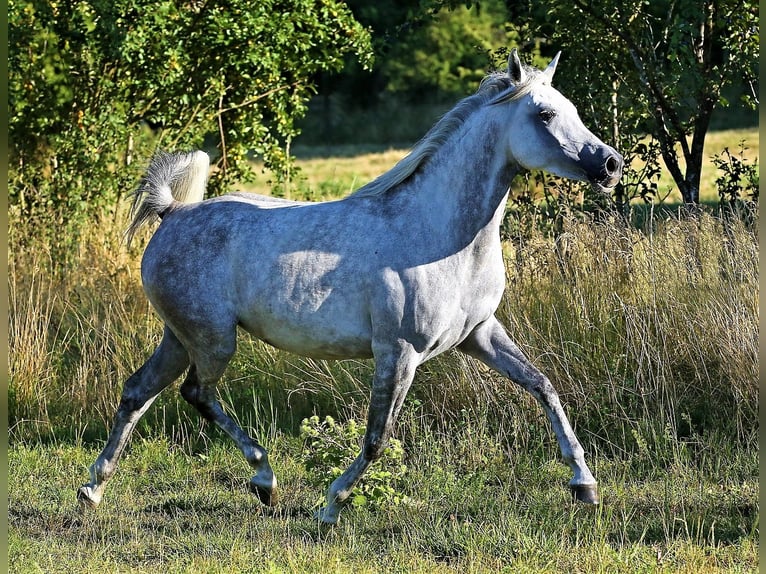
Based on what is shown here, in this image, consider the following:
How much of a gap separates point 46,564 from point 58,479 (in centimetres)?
138

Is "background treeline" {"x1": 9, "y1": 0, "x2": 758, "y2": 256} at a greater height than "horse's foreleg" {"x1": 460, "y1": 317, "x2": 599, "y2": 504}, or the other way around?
"background treeline" {"x1": 9, "y1": 0, "x2": 758, "y2": 256}

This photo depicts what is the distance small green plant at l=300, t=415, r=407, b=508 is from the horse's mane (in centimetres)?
131

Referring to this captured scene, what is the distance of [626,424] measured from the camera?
6336 mm

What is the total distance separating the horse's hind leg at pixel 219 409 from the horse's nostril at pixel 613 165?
2027mm

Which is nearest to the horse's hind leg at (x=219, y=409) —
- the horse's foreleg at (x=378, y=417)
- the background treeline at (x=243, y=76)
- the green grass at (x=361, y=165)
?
the horse's foreleg at (x=378, y=417)

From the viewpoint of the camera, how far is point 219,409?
5.58 metres

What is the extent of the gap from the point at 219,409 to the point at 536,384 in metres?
1.63

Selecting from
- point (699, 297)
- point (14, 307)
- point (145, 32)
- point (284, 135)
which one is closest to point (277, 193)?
point (284, 135)

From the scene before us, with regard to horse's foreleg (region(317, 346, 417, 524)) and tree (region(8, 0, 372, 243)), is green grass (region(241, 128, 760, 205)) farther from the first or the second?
horse's foreleg (region(317, 346, 417, 524))

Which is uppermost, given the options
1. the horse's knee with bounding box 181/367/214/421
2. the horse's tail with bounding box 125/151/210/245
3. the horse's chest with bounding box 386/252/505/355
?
the horse's tail with bounding box 125/151/210/245

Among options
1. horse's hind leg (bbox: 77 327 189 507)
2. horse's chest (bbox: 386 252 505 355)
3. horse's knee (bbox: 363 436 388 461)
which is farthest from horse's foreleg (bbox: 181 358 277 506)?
horse's chest (bbox: 386 252 505 355)

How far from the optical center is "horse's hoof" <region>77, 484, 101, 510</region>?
5625mm

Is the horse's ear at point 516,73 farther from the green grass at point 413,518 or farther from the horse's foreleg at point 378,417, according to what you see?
the green grass at point 413,518

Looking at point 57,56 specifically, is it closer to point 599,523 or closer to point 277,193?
point 277,193
